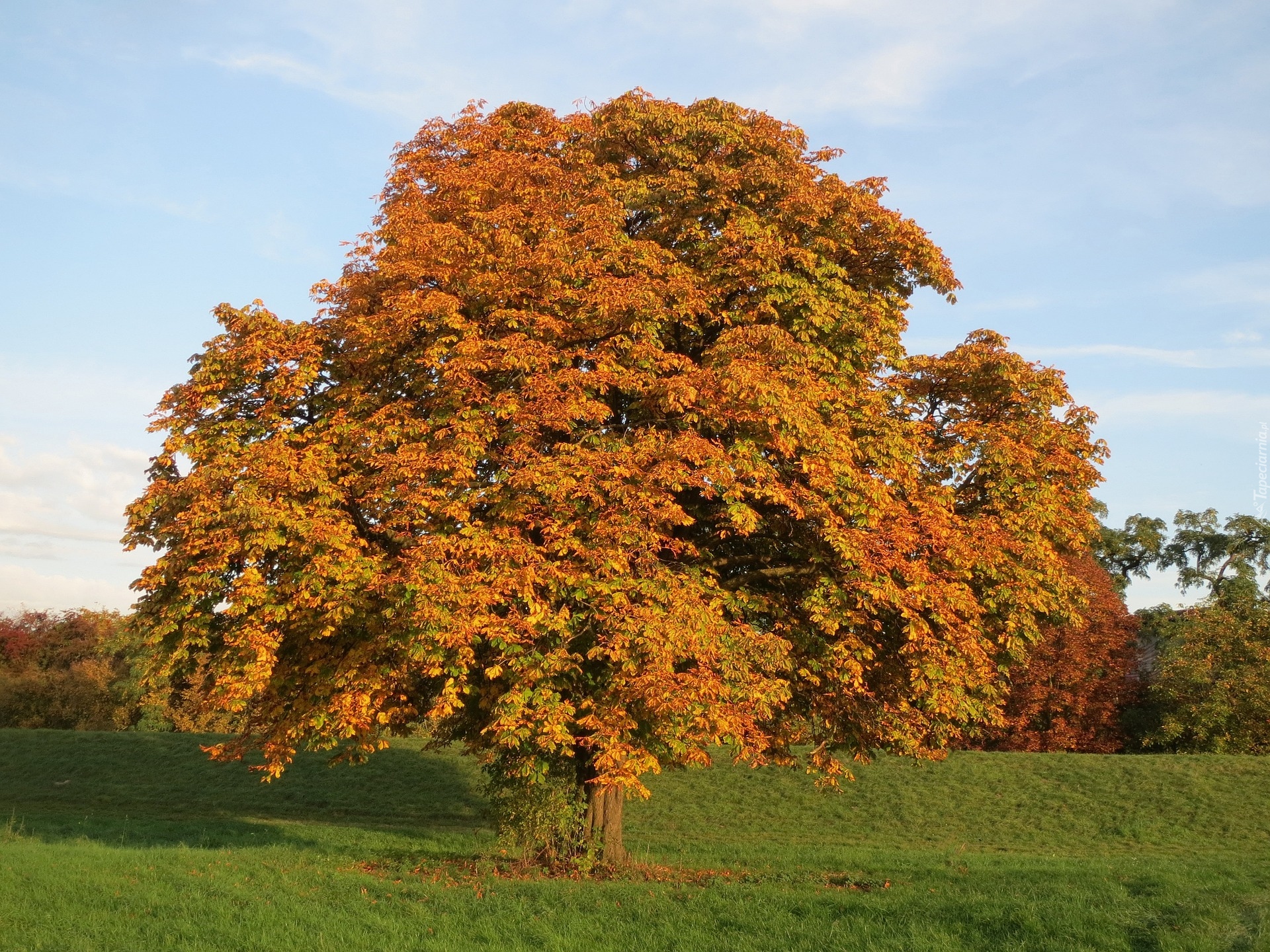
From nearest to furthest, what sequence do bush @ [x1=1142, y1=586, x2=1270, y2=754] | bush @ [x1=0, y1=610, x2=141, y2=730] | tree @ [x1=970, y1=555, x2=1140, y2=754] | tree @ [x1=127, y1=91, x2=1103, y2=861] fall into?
tree @ [x1=127, y1=91, x2=1103, y2=861] < bush @ [x1=1142, y1=586, x2=1270, y2=754] < tree @ [x1=970, y1=555, x2=1140, y2=754] < bush @ [x1=0, y1=610, x2=141, y2=730]

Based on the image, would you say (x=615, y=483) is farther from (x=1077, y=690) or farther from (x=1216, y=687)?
(x=1077, y=690)

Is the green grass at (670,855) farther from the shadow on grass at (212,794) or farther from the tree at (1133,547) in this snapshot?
the tree at (1133,547)

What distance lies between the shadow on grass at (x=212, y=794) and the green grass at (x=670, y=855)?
0.15m

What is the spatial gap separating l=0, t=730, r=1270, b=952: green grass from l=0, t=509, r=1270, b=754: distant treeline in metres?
3.90

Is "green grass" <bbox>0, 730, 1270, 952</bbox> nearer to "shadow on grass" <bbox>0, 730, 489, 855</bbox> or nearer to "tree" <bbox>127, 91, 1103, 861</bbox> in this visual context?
"shadow on grass" <bbox>0, 730, 489, 855</bbox>

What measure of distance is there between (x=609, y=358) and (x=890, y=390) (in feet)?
17.1

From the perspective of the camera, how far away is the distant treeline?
40.8 m

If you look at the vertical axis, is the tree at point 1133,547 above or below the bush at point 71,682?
above

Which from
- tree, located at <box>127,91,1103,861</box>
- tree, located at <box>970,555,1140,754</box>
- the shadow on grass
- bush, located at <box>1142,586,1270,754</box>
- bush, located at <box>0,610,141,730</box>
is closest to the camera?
tree, located at <box>127,91,1103,861</box>

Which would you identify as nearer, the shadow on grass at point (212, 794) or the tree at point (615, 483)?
the tree at point (615, 483)

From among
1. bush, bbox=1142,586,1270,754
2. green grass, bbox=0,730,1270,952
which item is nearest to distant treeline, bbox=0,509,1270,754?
bush, bbox=1142,586,1270,754

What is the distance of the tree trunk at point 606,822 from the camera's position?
17.3 meters

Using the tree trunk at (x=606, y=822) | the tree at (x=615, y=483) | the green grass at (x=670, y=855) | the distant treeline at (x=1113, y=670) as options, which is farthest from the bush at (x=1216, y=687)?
the tree trunk at (x=606, y=822)

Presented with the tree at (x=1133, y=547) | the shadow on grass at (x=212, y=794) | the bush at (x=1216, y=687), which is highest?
the tree at (x=1133, y=547)
